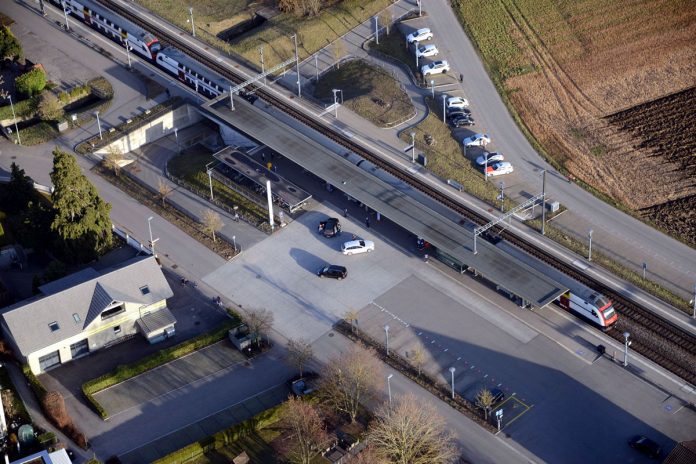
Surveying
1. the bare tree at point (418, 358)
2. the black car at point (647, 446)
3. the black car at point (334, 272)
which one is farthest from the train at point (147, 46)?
the black car at point (647, 446)

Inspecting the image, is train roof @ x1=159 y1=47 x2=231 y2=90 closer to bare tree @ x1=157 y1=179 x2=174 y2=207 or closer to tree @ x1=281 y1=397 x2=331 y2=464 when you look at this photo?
bare tree @ x1=157 y1=179 x2=174 y2=207

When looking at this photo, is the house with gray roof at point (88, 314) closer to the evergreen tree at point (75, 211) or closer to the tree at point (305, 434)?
the evergreen tree at point (75, 211)

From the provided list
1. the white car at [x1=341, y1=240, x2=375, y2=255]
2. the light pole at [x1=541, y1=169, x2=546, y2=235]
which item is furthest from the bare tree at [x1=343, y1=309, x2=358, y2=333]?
the light pole at [x1=541, y1=169, x2=546, y2=235]

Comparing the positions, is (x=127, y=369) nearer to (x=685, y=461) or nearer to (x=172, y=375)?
(x=172, y=375)

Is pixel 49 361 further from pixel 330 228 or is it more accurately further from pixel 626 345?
pixel 626 345

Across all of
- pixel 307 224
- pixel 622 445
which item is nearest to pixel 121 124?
pixel 307 224

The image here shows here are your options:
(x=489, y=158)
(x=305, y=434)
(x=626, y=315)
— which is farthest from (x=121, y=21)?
(x=626, y=315)
